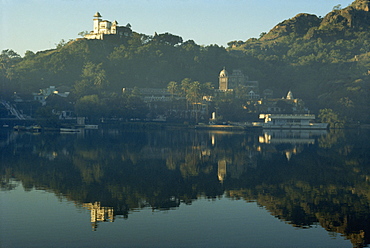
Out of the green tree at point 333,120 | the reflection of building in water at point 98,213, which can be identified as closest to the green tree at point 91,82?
the green tree at point 333,120

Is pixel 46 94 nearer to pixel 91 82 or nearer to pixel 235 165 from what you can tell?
pixel 91 82

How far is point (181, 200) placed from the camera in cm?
3966

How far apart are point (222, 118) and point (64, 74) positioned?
229 ft

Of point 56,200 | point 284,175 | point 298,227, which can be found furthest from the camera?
point 284,175

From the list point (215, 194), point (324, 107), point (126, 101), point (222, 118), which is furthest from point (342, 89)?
point (215, 194)

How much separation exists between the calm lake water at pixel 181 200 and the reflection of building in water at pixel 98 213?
0.19 feet

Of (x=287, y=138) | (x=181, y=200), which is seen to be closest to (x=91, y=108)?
(x=287, y=138)

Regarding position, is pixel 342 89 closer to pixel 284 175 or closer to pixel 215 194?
pixel 284 175

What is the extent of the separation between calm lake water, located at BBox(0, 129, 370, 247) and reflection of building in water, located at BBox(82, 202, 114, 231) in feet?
0.19

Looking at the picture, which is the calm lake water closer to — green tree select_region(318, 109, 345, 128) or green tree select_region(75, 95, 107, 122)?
green tree select_region(75, 95, 107, 122)

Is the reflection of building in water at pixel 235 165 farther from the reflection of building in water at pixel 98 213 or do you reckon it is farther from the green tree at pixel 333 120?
the green tree at pixel 333 120

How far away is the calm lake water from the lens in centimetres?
3053

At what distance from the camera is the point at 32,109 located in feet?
498

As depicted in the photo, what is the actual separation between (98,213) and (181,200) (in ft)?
22.4
